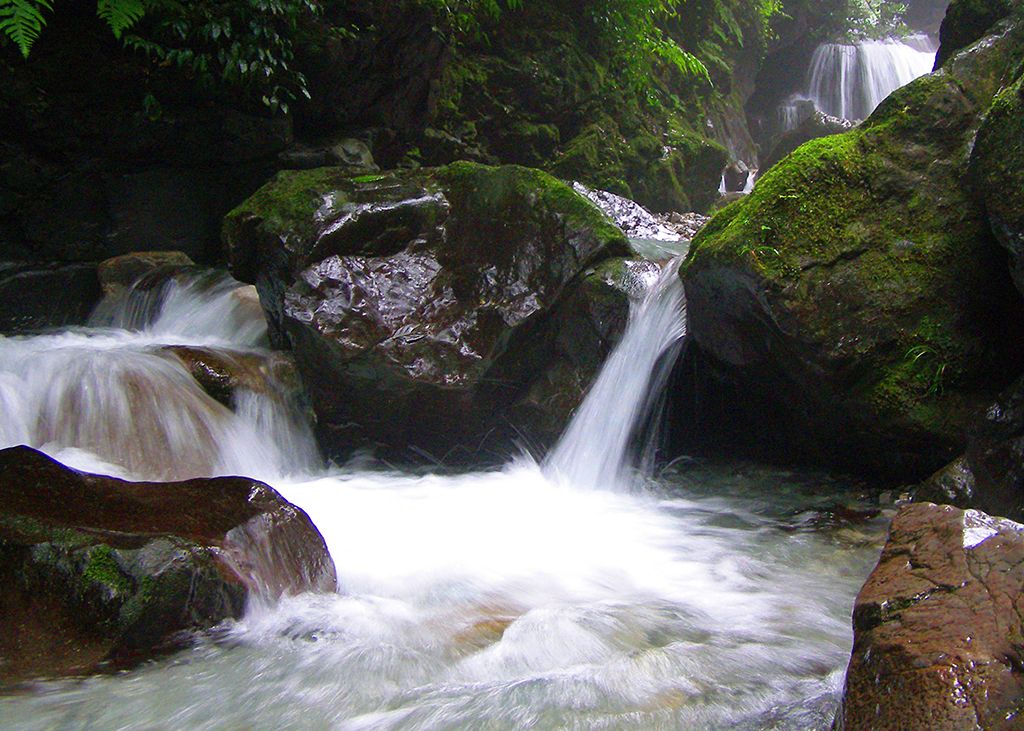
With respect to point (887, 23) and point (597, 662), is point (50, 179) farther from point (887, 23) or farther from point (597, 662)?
point (887, 23)

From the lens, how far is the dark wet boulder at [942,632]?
5.36 ft

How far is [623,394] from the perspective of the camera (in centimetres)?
516

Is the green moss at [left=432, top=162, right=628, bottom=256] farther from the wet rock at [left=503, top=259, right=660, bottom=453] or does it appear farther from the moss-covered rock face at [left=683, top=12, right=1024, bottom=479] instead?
the moss-covered rock face at [left=683, top=12, right=1024, bottom=479]

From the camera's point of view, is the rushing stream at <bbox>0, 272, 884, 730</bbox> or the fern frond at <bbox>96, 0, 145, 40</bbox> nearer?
the rushing stream at <bbox>0, 272, 884, 730</bbox>

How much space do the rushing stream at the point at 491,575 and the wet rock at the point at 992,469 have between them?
44 cm

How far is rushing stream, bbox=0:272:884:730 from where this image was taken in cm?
238

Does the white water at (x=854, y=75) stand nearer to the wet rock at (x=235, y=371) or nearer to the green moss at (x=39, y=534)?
the wet rock at (x=235, y=371)

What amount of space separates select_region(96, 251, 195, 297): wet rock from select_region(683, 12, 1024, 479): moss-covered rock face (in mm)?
5186

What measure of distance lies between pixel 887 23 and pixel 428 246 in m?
18.7

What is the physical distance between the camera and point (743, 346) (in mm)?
4504

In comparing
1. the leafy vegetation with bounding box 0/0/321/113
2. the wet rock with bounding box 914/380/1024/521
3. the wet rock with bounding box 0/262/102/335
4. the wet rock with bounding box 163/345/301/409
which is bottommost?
the wet rock with bounding box 914/380/1024/521

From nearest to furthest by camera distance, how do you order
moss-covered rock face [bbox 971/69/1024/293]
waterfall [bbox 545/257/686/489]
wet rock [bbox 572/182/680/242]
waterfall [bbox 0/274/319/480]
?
moss-covered rock face [bbox 971/69/1024/293], waterfall [bbox 0/274/319/480], waterfall [bbox 545/257/686/489], wet rock [bbox 572/182/680/242]

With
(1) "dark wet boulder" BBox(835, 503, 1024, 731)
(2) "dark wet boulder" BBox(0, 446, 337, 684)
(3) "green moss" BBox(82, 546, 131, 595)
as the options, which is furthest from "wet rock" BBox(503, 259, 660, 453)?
(1) "dark wet boulder" BBox(835, 503, 1024, 731)

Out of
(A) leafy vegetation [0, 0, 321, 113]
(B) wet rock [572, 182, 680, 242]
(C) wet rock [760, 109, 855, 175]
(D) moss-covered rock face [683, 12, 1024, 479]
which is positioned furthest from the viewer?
(C) wet rock [760, 109, 855, 175]
